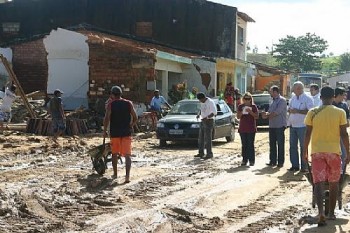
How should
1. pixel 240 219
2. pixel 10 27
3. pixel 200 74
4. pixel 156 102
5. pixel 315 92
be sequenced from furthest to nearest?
pixel 10 27 → pixel 200 74 → pixel 156 102 → pixel 315 92 → pixel 240 219

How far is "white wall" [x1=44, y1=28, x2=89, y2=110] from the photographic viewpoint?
2567 centimetres

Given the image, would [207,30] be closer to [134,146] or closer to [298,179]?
[134,146]

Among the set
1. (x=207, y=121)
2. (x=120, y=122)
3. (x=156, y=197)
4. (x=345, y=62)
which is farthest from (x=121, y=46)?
(x=345, y=62)

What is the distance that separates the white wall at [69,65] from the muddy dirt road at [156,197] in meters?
10.7

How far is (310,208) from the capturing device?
8750 mm

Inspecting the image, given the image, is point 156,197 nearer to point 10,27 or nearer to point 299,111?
point 299,111

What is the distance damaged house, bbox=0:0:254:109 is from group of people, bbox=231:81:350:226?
10.8 meters

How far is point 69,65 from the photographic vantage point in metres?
26.3

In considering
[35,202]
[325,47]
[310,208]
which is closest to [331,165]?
[310,208]

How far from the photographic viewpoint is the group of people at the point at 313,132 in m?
7.56

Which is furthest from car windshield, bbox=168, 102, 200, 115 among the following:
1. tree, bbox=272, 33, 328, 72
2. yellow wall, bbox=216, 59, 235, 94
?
tree, bbox=272, 33, 328, 72

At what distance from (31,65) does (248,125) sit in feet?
66.0

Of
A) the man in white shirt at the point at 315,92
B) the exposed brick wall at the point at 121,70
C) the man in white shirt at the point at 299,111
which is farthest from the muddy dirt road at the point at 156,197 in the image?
the exposed brick wall at the point at 121,70

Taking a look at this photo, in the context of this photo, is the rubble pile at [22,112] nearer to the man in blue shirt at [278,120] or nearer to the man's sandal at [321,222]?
the man in blue shirt at [278,120]
